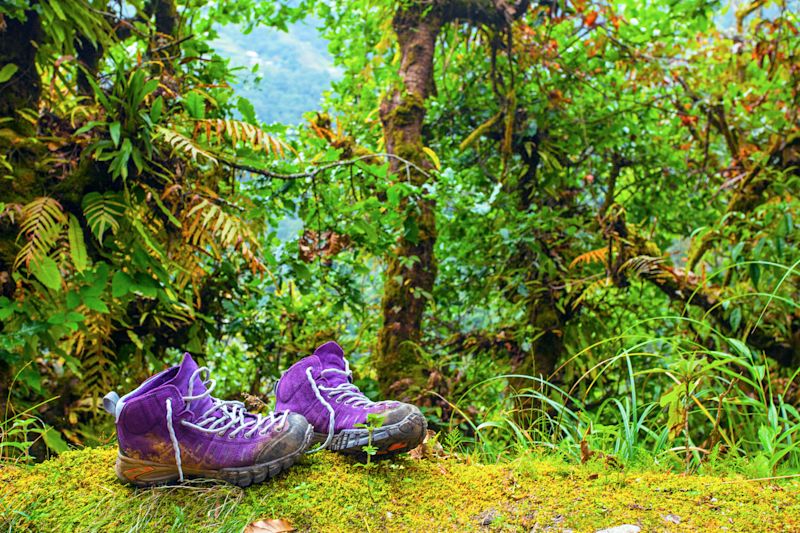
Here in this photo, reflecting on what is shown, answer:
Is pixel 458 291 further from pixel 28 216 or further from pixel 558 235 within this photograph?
pixel 28 216

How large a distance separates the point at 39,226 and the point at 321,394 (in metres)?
1.33

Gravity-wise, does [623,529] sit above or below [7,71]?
below

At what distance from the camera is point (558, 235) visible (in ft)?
13.7

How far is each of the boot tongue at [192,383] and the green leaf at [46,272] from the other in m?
0.99

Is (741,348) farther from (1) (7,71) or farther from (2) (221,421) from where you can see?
(1) (7,71)

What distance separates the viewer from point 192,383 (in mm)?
1734

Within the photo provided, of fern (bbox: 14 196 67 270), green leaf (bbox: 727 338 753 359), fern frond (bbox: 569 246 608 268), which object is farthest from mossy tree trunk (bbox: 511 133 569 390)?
fern (bbox: 14 196 67 270)

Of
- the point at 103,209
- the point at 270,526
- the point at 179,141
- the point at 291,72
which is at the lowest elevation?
the point at 270,526

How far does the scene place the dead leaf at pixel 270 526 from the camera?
4.97 feet

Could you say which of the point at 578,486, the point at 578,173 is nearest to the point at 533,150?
the point at 578,173

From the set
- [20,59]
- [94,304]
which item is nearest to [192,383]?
[94,304]

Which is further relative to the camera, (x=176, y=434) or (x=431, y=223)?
(x=431, y=223)

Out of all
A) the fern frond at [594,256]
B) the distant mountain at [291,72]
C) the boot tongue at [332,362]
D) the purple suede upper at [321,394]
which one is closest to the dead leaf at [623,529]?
the purple suede upper at [321,394]

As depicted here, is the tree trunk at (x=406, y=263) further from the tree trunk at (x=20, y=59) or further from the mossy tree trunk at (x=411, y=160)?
the tree trunk at (x=20, y=59)
